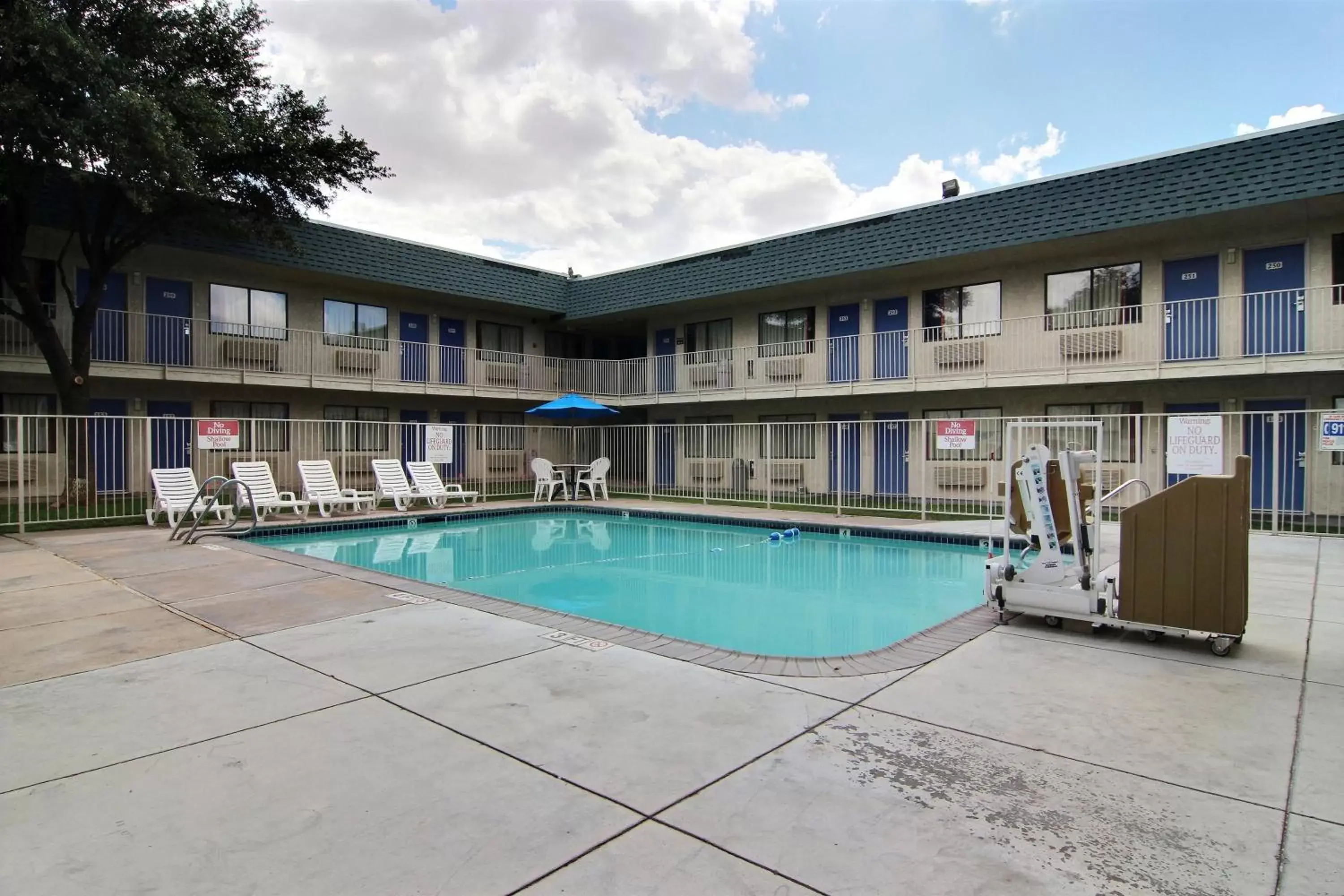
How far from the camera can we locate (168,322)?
16891 millimetres

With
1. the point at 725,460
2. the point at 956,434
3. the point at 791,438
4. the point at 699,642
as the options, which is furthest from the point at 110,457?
the point at 956,434

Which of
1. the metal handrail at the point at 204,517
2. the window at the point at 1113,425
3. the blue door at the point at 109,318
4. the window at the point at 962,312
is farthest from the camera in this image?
the window at the point at 962,312

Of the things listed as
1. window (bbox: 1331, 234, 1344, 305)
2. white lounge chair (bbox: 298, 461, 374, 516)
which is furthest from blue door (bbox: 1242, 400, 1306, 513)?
white lounge chair (bbox: 298, 461, 374, 516)

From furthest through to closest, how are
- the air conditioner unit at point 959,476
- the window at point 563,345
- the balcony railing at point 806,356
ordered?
the window at point 563,345, the air conditioner unit at point 959,476, the balcony railing at point 806,356

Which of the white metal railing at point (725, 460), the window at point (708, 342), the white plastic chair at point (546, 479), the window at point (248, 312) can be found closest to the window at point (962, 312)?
the white metal railing at point (725, 460)

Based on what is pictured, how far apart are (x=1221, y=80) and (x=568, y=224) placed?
76.9 ft

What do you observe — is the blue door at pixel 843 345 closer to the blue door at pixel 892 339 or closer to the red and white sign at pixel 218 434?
the blue door at pixel 892 339

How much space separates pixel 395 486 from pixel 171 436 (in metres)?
6.22

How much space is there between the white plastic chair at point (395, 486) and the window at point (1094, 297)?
589 inches

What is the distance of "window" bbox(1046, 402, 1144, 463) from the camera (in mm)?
14781

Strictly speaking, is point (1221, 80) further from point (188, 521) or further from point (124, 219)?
point (124, 219)

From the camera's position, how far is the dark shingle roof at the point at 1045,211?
41.0ft

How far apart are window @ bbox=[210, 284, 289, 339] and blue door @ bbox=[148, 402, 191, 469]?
2.23m

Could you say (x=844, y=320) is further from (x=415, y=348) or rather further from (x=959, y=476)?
(x=415, y=348)
